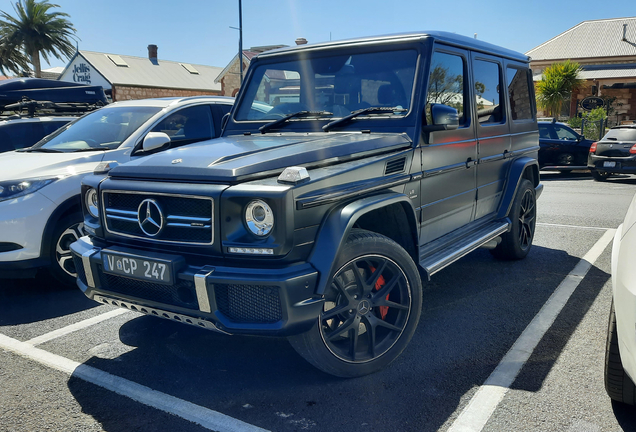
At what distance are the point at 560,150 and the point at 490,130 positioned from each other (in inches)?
460

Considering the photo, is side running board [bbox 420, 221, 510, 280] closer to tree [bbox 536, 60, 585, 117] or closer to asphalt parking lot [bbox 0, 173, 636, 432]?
asphalt parking lot [bbox 0, 173, 636, 432]

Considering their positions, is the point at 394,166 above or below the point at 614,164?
above

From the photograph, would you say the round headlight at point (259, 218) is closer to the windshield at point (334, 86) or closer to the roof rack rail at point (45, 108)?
the windshield at point (334, 86)

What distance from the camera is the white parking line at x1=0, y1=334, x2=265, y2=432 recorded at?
109 inches

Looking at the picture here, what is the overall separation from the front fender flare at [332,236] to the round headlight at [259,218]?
0.27 meters

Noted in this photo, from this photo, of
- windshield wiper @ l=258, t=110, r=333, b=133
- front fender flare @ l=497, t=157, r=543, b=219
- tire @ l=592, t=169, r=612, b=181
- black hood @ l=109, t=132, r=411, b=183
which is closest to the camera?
black hood @ l=109, t=132, r=411, b=183

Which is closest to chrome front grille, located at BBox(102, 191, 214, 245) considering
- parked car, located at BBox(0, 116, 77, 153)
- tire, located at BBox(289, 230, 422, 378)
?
tire, located at BBox(289, 230, 422, 378)

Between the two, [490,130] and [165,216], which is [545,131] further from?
[165,216]

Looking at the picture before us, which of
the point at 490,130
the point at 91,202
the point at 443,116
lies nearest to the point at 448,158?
the point at 443,116

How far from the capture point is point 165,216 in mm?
3004

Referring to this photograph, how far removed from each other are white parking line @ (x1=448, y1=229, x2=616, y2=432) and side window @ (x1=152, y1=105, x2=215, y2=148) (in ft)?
12.6

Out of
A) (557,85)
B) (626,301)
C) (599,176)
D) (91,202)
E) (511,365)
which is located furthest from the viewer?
(557,85)

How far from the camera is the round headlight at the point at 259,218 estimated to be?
8.99 feet

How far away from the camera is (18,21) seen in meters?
40.4
